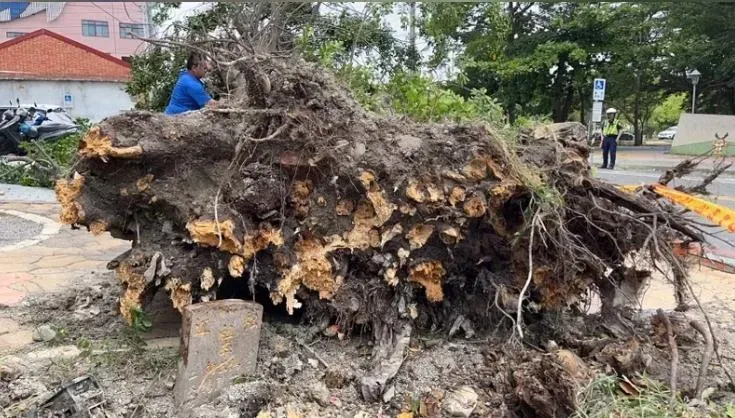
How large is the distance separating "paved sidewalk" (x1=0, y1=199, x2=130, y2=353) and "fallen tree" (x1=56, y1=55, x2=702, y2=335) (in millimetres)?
1157

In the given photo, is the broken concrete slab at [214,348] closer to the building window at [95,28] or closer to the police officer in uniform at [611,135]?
the police officer in uniform at [611,135]

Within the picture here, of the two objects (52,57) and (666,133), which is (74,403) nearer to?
(52,57)

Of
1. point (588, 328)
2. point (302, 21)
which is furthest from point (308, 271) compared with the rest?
point (302, 21)

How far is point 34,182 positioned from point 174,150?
9.38m

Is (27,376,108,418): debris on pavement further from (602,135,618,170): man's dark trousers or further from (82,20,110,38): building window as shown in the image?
(82,20,110,38): building window

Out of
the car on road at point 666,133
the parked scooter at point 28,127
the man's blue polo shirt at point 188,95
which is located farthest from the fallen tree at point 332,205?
the car on road at point 666,133

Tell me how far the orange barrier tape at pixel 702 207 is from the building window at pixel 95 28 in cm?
4706

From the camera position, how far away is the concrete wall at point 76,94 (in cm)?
2497

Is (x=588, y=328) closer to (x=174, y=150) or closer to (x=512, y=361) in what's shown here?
(x=512, y=361)

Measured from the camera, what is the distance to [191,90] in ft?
14.5

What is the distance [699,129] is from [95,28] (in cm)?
4176

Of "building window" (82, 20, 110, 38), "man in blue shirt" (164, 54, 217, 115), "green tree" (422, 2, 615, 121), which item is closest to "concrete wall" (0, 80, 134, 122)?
"green tree" (422, 2, 615, 121)

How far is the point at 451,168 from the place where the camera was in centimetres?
318

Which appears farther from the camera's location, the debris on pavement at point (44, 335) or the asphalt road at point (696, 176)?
Answer: the asphalt road at point (696, 176)
